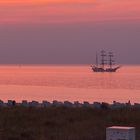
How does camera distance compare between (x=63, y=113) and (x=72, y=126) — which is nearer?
(x=72, y=126)

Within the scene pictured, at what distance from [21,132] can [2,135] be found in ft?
3.38

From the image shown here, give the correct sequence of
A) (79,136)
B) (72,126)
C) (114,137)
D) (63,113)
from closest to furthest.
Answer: (114,137) → (79,136) → (72,126) → (63,113)

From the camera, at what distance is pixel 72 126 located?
880 inches

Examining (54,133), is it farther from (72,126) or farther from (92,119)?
(92,119)

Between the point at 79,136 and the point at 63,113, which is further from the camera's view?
the point at 63,113

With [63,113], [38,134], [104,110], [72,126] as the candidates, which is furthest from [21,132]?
[104,110]

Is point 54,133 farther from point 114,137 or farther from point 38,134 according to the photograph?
point 114,137

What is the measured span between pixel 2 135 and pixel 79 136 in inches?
94.1

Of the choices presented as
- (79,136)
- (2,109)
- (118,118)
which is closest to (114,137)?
(79,136)

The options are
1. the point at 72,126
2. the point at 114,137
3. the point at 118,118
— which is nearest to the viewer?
the point at 114,137

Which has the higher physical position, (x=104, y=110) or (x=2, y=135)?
(x=104, y=110)

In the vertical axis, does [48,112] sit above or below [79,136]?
above

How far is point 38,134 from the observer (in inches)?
813

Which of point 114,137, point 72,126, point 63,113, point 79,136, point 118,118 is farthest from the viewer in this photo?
point 63,113
